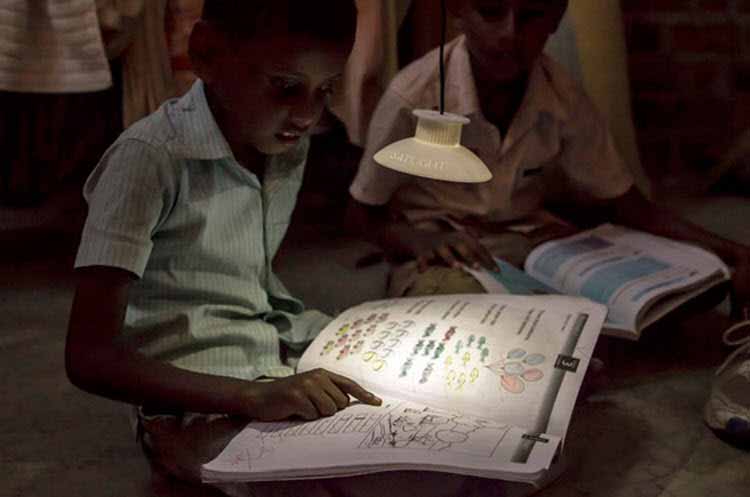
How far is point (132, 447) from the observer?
3.58ft

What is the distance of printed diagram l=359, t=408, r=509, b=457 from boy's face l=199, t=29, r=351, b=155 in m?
0.28

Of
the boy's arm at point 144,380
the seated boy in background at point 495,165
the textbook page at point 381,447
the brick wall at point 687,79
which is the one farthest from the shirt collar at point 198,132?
the brick wall at point 687,79

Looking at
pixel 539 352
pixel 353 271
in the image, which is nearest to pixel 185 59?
pixel 353 271

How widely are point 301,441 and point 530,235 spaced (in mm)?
716

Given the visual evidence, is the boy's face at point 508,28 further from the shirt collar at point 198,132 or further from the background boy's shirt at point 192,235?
the shirt collar at point 198,132

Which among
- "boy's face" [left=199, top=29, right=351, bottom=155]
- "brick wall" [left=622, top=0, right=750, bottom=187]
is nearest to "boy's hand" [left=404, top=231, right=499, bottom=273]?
"boy's face" [left=199, top=29, right=351, bottom=155]

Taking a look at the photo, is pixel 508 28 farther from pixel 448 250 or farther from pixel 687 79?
pixel 687 79

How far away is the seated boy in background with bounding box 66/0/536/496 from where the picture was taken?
2.90ft

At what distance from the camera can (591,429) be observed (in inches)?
44.0

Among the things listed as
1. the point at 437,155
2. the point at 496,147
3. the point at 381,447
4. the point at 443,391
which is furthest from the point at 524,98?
the point at 381,447

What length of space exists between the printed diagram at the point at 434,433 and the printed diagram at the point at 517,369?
0.24 ft

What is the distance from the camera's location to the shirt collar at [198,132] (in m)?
0.94

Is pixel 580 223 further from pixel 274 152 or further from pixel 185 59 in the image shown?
pixel 274 152

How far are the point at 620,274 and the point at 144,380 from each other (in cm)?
64
